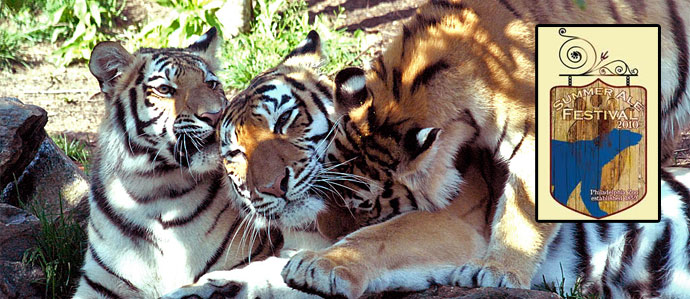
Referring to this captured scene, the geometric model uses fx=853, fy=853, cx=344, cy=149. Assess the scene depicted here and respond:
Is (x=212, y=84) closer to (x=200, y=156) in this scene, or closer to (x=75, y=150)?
(x=200, y=156)

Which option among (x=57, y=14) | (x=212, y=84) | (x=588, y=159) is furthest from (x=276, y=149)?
(x=57, y=14)

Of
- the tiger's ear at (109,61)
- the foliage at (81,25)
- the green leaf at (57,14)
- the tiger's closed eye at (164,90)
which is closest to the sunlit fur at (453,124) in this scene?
the tiger's closed eye at (164,90)

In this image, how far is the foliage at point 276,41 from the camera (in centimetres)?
578

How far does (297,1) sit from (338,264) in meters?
4.37

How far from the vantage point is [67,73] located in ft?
22.3

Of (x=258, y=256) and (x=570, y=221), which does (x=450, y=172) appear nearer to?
(x=570, y=221)

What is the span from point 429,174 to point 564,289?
67cm

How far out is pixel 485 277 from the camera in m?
2.81

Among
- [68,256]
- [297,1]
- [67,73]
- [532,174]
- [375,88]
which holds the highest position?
[297,1]

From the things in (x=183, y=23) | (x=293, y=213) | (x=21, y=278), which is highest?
(x=183, y=23)

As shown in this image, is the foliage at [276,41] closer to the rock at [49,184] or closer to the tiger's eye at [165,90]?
the rock at [49,184]

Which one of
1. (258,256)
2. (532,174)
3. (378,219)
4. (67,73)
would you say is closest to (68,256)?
(258,256)

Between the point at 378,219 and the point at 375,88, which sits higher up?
the point at 375,88

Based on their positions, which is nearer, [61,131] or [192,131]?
[192,131]
